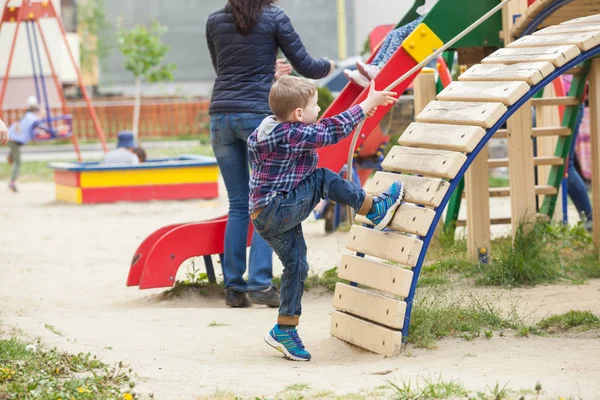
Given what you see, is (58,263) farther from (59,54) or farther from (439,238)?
(59,54)

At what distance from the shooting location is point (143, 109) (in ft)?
89.5

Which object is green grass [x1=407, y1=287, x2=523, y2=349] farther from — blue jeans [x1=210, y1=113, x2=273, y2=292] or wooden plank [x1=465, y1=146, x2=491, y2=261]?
wooden plank [x1=465, y1=146, x2=491, y2=261]

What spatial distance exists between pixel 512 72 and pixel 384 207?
3.22 feet

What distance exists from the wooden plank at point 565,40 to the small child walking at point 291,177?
1.11m

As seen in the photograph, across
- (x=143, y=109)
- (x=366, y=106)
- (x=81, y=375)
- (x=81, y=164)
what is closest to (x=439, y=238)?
(x=366, y=106)

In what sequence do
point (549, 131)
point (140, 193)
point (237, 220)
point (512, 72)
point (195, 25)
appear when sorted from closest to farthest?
point (512, 72) → point (237, 220) → point (549, 131) → point (140, 193) → point (195, 25)

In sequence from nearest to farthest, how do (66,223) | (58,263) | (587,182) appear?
(58,263) → (66,223) → (587,182)

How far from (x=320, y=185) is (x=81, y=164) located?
8441 mm

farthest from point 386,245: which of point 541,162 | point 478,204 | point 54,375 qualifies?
point 541,162

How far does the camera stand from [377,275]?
4.48 m

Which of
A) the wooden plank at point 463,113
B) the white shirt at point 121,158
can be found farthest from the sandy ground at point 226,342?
the white shirt at point 121,158

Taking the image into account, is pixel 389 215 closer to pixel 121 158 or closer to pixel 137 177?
pixel 137 177

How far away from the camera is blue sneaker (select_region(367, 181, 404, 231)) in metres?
4.47

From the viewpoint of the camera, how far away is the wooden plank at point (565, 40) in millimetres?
4746
